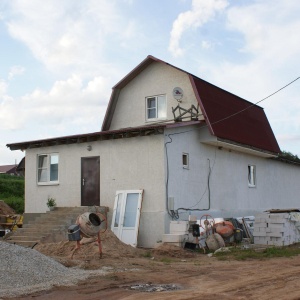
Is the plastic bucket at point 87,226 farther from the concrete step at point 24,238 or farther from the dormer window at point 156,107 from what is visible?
the dormer window at point 156,107

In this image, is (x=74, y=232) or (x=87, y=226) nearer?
(x=74, y=232)

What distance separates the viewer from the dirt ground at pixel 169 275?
9945mm

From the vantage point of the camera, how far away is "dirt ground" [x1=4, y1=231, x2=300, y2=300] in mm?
9945

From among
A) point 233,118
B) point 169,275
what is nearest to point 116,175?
point 233,118

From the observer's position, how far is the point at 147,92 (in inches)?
950

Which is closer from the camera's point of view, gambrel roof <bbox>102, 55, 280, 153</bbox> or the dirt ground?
the dirt ground

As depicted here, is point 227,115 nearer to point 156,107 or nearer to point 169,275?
point 156,107

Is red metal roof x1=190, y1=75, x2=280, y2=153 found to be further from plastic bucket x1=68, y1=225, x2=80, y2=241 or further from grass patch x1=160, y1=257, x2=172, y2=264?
plastic bucket x1=68, y1=225, x2=80, y2=241

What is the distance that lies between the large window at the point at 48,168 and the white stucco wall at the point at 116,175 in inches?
8.5

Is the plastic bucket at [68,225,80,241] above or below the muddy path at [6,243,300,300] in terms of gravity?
above

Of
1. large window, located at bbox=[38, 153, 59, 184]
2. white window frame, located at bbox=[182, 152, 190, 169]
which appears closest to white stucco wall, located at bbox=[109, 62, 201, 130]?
white window frame, located at bbox=[182, 152, 190, 169]

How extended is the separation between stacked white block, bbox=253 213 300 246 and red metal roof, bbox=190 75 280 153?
379 cm

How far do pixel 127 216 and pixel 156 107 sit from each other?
6378mm

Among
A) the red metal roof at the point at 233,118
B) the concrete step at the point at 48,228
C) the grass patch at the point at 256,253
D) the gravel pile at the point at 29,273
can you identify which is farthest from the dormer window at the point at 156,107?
the gravel pile at the point at 29,273
